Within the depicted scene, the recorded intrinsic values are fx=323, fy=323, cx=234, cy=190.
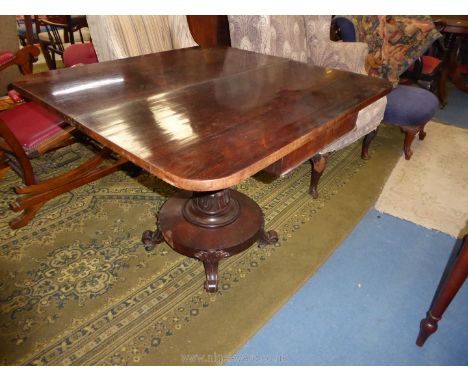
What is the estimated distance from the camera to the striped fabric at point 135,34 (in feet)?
5.95

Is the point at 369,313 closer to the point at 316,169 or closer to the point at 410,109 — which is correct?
the point at 316,169

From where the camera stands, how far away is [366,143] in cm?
255

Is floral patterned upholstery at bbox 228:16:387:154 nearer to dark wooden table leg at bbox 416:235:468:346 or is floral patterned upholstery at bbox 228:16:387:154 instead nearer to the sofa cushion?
the sofa cushion

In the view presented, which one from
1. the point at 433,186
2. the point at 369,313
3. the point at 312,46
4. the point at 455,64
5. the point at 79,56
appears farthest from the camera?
the point at 455,64

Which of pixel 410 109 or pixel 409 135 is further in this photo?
pixel 409 135

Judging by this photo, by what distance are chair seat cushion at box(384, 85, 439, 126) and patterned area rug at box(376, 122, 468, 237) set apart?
365 millimetres

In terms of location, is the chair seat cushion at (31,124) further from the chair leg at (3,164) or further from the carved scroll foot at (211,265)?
the carved scroll foot at (211,265)

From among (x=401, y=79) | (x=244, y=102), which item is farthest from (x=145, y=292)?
(x=401, y=79)

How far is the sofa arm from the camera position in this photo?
2320 millimetres

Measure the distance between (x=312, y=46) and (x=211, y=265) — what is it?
6.33 ft

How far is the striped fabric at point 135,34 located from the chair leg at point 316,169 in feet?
3.74

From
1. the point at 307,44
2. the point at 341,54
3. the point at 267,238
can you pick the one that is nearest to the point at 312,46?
the point at 307,44

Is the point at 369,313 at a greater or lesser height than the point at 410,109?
lesser

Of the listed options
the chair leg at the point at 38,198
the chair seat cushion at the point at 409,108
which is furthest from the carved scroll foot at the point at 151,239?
the chair seat cushion at the point at 409,108
